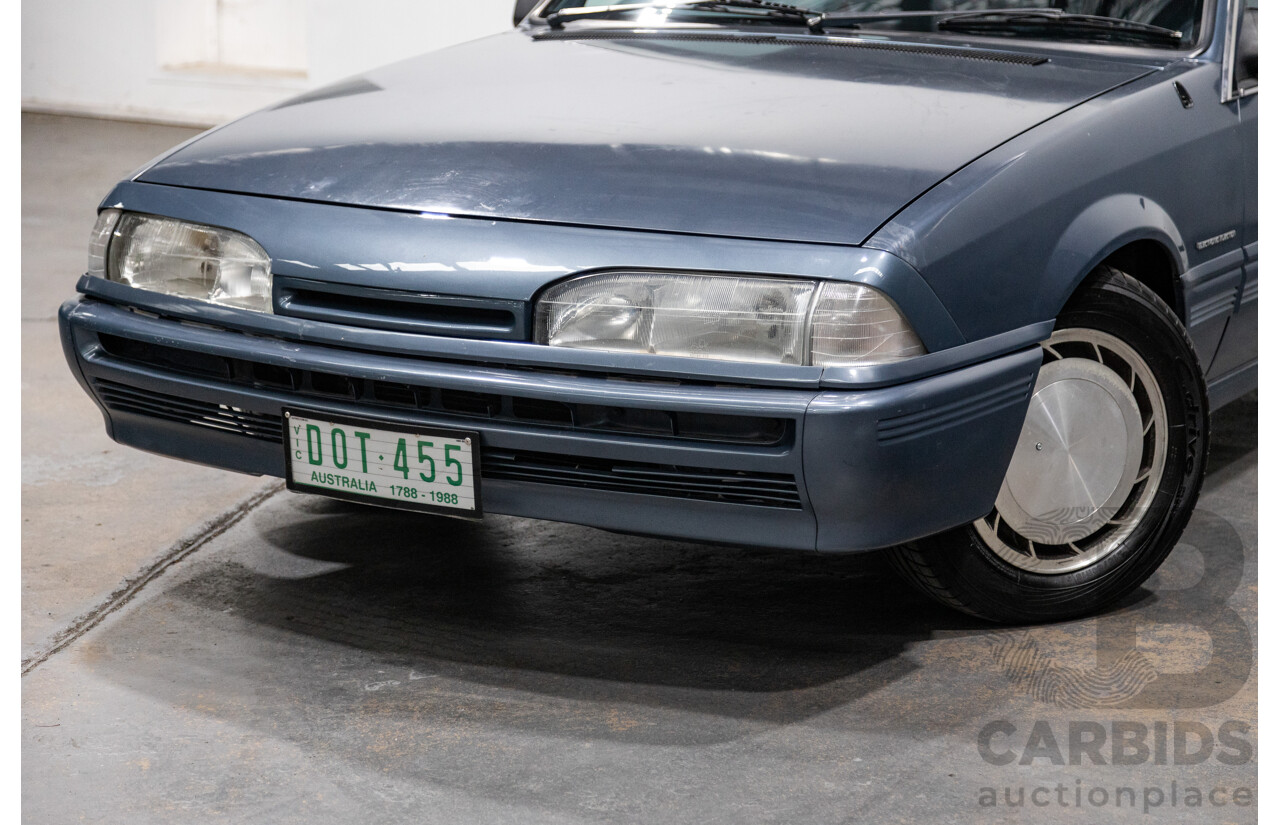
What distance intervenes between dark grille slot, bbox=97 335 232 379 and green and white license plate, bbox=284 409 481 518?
20cm

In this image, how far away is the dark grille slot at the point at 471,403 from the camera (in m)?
2.41

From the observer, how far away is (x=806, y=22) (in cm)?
325

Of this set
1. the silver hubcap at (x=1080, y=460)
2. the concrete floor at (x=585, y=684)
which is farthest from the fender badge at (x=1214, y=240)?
the concrete floor at (x=585, y=684)

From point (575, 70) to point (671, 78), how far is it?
242 millimetres

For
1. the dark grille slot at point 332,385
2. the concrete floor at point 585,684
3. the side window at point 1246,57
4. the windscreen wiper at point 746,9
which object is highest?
the windscreen wiper at point 746,9

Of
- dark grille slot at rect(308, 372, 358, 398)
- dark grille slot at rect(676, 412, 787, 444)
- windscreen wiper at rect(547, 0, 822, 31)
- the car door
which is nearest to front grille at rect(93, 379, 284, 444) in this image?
dark grille slot at rect(308, 372, 358, 398)

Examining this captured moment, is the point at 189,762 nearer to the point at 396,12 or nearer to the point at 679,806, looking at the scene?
the point at 679,806

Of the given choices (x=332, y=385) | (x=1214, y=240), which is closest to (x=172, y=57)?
(x=332, y=385)

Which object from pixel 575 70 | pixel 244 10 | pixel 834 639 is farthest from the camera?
pixel 244 10

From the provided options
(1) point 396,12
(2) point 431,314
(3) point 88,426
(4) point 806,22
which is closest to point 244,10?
(1) point 396,12

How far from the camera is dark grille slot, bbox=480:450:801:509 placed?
231cm

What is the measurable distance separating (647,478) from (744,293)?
343mm

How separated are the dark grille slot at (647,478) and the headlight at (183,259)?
1.80 ft

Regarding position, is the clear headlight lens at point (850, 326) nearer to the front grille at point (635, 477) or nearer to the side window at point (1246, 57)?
the front grille at point (635, 477)
